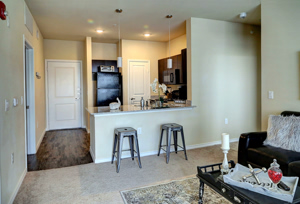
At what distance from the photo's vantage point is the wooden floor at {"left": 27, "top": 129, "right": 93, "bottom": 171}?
11.7 feet

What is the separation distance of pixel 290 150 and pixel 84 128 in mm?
5511

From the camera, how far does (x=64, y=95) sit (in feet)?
21.4

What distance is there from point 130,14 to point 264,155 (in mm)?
3282

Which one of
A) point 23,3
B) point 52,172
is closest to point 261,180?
point 52,172

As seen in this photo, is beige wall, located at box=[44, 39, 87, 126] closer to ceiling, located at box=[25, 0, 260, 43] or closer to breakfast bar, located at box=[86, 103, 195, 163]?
ceiling, located at box=[25, 0, 260, 43]

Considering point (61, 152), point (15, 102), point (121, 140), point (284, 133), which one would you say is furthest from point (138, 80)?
point (284, 133)

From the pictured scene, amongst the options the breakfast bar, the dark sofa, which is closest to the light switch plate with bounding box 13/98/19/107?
the breakfast bar

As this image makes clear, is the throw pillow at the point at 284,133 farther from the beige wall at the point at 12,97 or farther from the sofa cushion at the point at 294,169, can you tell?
the beige wall at the point at 12,97

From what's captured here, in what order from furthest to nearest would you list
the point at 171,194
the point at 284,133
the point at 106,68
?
1. the point at 106,68
2. the point at 284,133
3. the point at 171,194

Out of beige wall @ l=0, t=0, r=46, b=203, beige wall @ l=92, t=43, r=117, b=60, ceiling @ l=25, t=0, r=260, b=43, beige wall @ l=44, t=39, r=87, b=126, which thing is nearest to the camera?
beige wall @ l=0, t=0, r=46, b=203

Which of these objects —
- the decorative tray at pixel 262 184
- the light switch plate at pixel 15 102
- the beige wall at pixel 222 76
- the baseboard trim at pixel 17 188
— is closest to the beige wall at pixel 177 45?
the beige wall at pixel 222 76

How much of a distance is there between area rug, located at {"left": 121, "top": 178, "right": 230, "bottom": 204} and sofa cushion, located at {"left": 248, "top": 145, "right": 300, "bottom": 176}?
2.41 feet

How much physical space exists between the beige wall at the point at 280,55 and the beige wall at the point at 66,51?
16.1 ft

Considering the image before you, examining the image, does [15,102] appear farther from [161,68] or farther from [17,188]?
[161,68]
